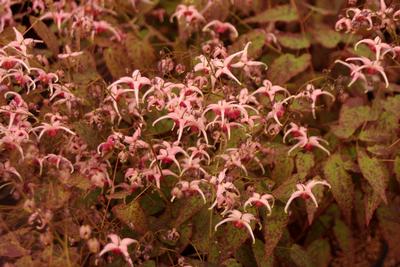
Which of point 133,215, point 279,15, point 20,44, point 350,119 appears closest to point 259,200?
point 133,215

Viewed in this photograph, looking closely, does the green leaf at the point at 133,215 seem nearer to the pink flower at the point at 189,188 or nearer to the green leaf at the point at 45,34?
the pink flower at the point at 189,188

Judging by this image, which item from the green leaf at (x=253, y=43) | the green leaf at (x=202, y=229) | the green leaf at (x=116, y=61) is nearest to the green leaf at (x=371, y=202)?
the green leaf at (x=202, y=229)

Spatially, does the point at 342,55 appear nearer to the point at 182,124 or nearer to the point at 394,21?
the point at 394,21

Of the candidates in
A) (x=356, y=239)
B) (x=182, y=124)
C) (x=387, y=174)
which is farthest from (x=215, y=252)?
(x=356, y=239)

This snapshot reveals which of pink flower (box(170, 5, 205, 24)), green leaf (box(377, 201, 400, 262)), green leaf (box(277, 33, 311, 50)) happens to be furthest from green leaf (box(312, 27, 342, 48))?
green leaf (box(377, 201, 400, 262))

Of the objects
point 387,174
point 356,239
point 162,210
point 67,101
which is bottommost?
point 356,239

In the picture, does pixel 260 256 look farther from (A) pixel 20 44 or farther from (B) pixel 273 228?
(A) pixel 20 44
